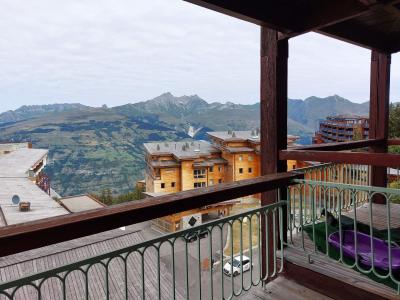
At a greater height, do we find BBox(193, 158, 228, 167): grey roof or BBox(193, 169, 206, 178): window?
BBox(193, 158, 228, 167): grey roof

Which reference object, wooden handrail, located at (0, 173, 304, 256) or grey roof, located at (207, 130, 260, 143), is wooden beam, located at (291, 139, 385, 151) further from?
grey roof, located at (207, 130, 260, 143)

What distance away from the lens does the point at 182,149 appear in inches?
1056

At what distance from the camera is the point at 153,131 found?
2692 inches

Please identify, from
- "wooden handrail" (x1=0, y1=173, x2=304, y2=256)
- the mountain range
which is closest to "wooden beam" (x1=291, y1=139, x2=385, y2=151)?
"wooden handrail" (x1=0, y1=173, x2=304, y2=256)

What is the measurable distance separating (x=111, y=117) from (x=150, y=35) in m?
39.8

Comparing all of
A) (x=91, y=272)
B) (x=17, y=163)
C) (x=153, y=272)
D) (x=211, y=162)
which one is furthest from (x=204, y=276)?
(x=17, y=163)

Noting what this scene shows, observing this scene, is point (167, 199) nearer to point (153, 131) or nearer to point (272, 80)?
point (272, 80)

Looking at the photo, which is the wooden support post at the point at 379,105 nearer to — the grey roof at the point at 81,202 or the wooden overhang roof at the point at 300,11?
the wooden overhang roof at the point at 300,11

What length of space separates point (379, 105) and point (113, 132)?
63198 mm

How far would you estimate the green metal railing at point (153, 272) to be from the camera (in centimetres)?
132

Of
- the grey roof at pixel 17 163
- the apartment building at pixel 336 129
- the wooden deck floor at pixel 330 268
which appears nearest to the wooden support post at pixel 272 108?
the wooden deck floor at pixel 330 268

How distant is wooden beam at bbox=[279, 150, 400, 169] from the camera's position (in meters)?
1.97

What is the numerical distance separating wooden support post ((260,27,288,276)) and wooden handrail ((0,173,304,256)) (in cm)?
78

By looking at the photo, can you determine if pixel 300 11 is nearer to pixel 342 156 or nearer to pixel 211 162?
pixel 342 156
